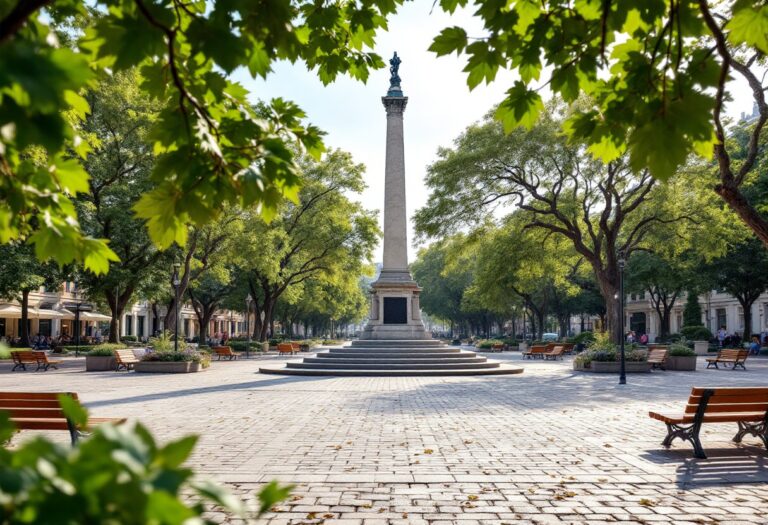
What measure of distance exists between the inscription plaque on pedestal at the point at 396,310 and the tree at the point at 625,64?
95.5ft

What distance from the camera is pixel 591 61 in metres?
3.72

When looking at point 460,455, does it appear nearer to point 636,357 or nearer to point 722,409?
point 722,409

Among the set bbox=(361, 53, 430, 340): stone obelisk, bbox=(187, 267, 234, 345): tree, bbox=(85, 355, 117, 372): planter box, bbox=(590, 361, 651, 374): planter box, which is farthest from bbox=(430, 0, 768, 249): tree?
bbox=(187, 267, 234, 345): tree

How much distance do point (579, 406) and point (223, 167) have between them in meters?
13.7

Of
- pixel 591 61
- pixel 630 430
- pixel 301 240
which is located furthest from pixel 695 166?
pixel 591 61

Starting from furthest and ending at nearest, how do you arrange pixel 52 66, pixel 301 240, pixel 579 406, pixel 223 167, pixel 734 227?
1. pixel 301 240
2. pixel 734 227
3. pixel 579 406
4. pixel 223 167
5. pixel 52 66

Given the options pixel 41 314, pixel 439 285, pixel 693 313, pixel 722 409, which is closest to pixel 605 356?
pixel 722 409

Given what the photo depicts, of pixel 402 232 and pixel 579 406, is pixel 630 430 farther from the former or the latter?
pixel 402 232

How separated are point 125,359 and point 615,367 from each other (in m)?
21.4

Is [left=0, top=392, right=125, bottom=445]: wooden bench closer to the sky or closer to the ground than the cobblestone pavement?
closer to the sky

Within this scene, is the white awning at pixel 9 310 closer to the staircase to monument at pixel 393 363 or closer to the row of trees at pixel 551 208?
the staircase to monument at pixel 393 363

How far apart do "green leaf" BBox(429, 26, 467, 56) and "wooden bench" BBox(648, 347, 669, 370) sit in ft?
88.0

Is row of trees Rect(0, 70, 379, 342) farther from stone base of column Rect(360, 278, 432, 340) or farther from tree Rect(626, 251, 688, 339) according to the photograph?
tree Rect(626, 251, 688, 339)

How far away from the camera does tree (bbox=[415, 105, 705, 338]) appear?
3031 centimetres
